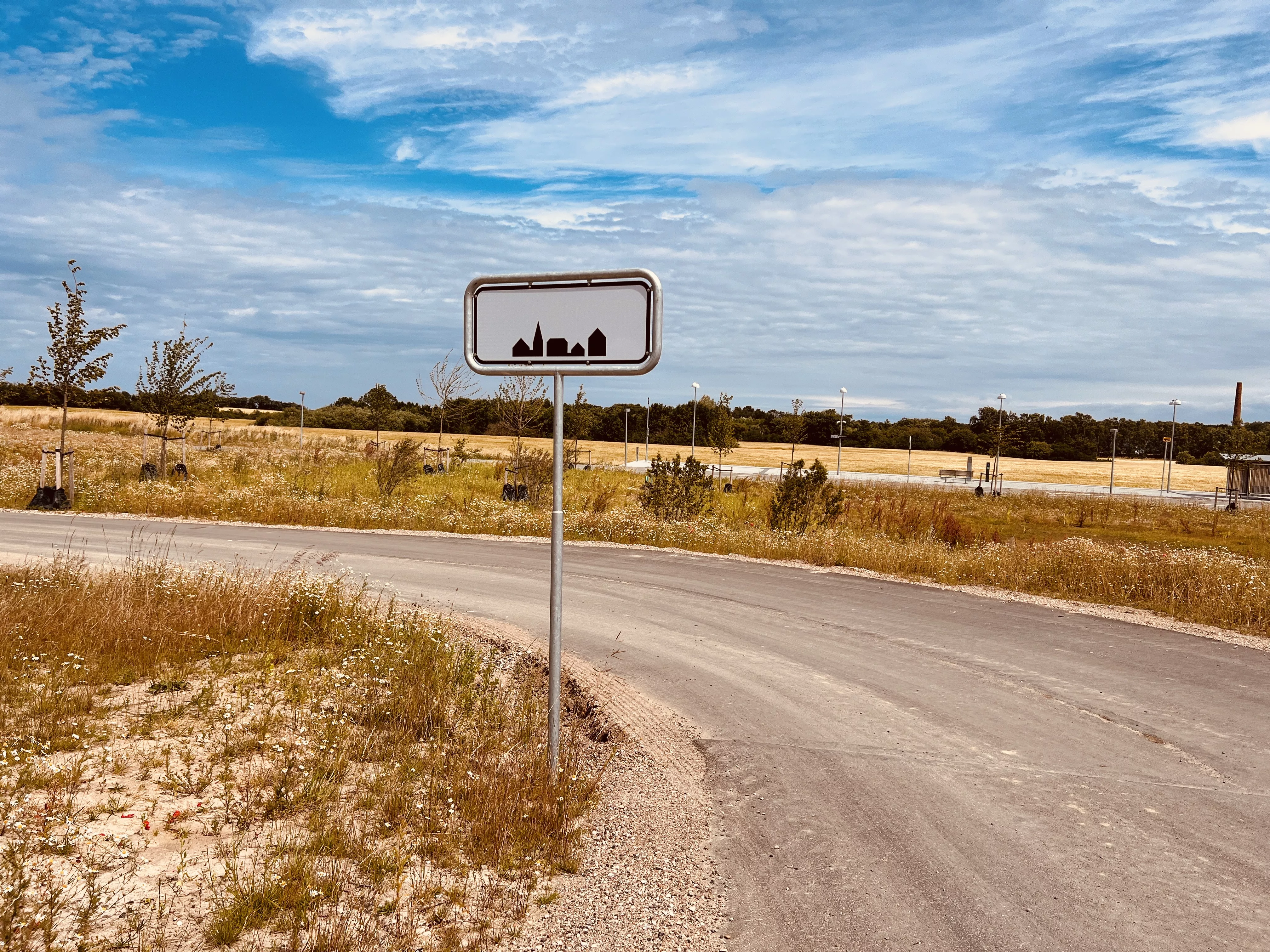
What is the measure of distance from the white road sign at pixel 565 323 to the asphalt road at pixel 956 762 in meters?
2.56

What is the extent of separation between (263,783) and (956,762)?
4162mm

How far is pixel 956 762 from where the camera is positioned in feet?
17.4

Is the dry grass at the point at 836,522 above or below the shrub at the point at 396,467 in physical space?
below

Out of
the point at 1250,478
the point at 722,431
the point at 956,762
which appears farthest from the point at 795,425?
the point at 956,762

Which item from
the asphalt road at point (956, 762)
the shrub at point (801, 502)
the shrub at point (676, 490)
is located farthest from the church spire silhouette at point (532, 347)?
the shrub at point (676, 490)

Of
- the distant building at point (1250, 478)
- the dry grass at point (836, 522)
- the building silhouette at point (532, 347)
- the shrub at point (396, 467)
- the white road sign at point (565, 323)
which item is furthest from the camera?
the distant building at point (1250, 478)

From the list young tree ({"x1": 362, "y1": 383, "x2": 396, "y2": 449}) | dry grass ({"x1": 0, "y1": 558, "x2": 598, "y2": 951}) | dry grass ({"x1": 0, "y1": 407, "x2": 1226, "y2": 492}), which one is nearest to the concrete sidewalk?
dry grass ({"x1": 0, "y1": 407, "x2": 1226, "y2": 492})

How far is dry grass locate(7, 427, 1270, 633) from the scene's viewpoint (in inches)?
468

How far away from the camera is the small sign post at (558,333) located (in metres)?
4.25

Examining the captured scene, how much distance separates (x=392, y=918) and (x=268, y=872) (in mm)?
593

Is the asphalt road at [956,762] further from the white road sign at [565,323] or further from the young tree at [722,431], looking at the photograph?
the young tree at [722,431]

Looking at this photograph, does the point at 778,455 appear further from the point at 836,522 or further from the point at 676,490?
the point at 676,490

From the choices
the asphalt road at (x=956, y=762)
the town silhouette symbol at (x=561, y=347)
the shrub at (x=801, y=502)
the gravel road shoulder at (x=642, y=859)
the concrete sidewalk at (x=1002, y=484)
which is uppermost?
the town silhouette symbol at (x=561, y=347)

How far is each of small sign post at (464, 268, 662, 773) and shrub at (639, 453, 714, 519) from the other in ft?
52.6
